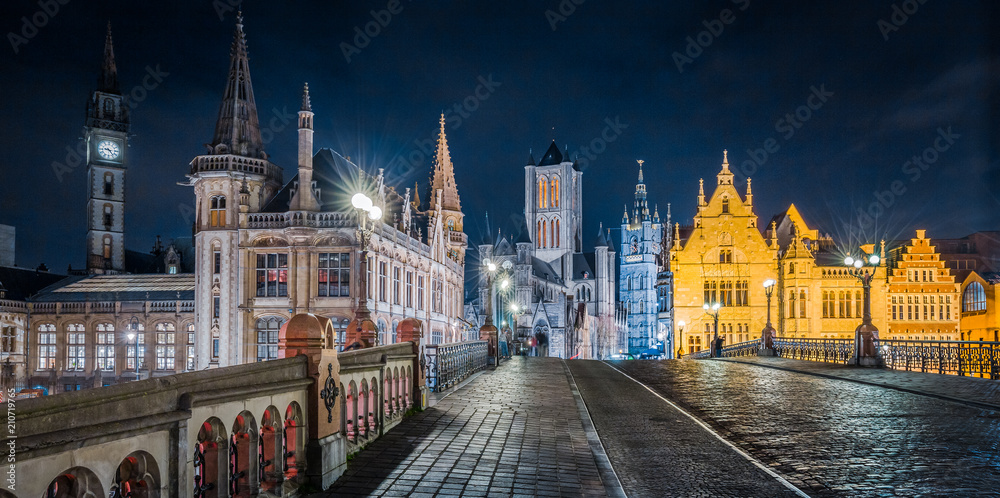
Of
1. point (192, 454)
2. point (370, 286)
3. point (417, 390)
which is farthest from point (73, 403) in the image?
point (370, 286)

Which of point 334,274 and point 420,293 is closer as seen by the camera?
point 334,274

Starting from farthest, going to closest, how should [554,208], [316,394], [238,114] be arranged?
[554,208] → [238,114] → [316,394]

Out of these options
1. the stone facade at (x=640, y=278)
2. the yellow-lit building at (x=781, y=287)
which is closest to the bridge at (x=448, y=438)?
the yellow-lit building at (x=781, y=287)

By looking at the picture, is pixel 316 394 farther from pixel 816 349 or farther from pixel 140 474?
pixel 816 349

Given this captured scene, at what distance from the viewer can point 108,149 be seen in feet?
252

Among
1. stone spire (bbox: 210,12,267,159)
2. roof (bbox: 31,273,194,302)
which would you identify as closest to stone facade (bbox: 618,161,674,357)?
roof (bbox: 31,273,194,302)

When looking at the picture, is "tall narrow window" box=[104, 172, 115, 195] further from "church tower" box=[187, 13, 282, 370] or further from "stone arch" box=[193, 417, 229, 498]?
"stone arch" box=[193, 417, 229, 498]

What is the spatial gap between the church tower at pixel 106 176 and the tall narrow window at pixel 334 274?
4579 cm

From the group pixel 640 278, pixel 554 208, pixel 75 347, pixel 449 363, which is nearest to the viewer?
pixel 449 363

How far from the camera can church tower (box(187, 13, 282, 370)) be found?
4134cm

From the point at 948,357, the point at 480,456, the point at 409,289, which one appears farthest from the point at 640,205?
the point at 480,456

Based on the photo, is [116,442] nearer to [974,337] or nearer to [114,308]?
[114,308]

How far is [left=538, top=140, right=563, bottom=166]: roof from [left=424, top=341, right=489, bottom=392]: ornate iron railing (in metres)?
107

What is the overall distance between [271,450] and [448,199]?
60.1m
